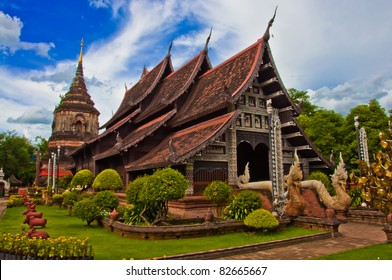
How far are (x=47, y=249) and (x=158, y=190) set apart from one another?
433 centimetres

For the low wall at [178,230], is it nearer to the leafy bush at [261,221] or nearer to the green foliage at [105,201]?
the leafy bush at [261,221]

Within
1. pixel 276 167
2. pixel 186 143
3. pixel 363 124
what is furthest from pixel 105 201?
pixel 363 124

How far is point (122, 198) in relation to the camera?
59.0ft

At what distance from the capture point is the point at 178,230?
31.0 feet

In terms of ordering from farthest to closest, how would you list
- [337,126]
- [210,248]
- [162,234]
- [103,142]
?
[337,126], [103,142], [162,234], [210,248]

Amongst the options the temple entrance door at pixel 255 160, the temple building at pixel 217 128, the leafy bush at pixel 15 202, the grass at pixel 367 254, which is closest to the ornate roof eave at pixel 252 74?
the temple building at pixel 217 128

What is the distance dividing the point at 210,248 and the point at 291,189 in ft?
18.9

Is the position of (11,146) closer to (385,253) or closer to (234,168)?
(234,168)

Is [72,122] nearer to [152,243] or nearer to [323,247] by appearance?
[152,243]

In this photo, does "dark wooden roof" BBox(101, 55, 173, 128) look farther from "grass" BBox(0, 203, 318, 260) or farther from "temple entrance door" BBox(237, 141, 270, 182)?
"grass" BBox(0, 203, 318, 260)

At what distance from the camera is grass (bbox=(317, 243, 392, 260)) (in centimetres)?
729

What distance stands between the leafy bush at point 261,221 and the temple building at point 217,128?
2.24 meters

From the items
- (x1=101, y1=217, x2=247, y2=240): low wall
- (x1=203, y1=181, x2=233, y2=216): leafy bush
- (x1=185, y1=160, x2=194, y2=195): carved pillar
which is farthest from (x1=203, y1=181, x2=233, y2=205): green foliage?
(x1=185, y1=160, x2=194, y2=195): carved pillar

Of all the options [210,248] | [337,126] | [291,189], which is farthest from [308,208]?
[337,126]
